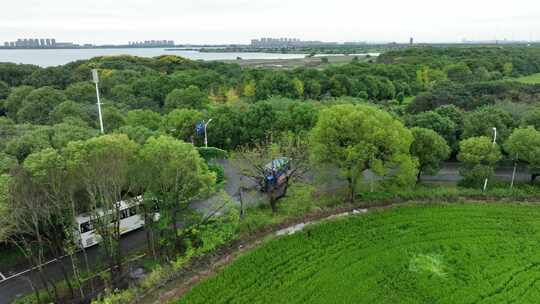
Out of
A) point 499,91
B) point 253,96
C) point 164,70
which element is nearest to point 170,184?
point 253,96

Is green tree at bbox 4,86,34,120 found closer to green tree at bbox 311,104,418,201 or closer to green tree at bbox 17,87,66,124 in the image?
green tree at bbox 17,87,66,124

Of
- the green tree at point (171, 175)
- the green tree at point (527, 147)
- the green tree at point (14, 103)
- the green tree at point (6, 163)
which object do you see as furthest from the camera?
the green tree at point (14, 103)

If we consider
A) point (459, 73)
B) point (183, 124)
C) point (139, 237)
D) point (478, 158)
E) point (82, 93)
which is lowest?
point (139, 237)

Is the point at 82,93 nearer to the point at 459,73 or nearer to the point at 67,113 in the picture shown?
the point at 67,113

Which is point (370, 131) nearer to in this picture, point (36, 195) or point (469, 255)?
point (469, 255)

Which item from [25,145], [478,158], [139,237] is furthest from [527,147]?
[25,145]

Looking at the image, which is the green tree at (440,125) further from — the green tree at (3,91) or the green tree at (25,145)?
the green tree at (3,91)

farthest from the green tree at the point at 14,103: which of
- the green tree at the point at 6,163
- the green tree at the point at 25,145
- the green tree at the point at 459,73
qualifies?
the green tree at the point at 459,73
